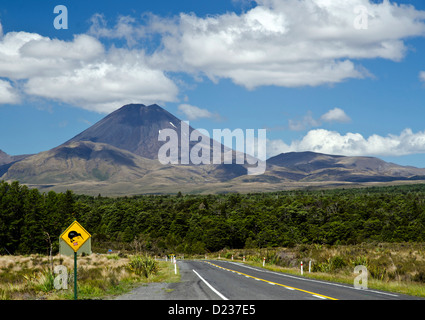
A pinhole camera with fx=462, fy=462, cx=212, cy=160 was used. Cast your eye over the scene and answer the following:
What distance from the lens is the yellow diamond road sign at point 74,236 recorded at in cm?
1587

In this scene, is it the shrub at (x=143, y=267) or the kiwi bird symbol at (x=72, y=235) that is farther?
the shrub at (x=143, y=267)

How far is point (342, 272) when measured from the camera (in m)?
29.2

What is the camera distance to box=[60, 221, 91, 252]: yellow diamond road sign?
1587 cm

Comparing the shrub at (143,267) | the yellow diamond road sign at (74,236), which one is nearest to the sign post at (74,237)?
the yellow diamond road sign at (74,236)

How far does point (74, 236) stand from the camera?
16.0 m

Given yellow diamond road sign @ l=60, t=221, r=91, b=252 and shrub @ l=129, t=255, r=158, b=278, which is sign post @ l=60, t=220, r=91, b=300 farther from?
shrub @ l=129, t=255, r=158, b=278

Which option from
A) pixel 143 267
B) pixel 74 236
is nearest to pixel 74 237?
pixel 74 236

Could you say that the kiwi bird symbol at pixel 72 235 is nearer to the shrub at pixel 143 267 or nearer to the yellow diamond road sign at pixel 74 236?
the yellow diamond road sign at pixel 74 236

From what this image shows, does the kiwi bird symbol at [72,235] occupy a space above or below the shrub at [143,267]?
above

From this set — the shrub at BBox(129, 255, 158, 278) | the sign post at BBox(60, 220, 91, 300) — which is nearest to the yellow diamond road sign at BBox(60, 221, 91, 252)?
the sign post at BBox(60, 220, 91, 300)

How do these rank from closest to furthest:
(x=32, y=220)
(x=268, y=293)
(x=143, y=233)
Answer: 1. (x=268, y=293)
2. (x=32, y=220)
3. (x=143, y=233)

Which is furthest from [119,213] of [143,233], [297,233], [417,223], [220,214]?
[417,223]

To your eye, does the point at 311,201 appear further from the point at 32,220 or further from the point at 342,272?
the point at 342,272
